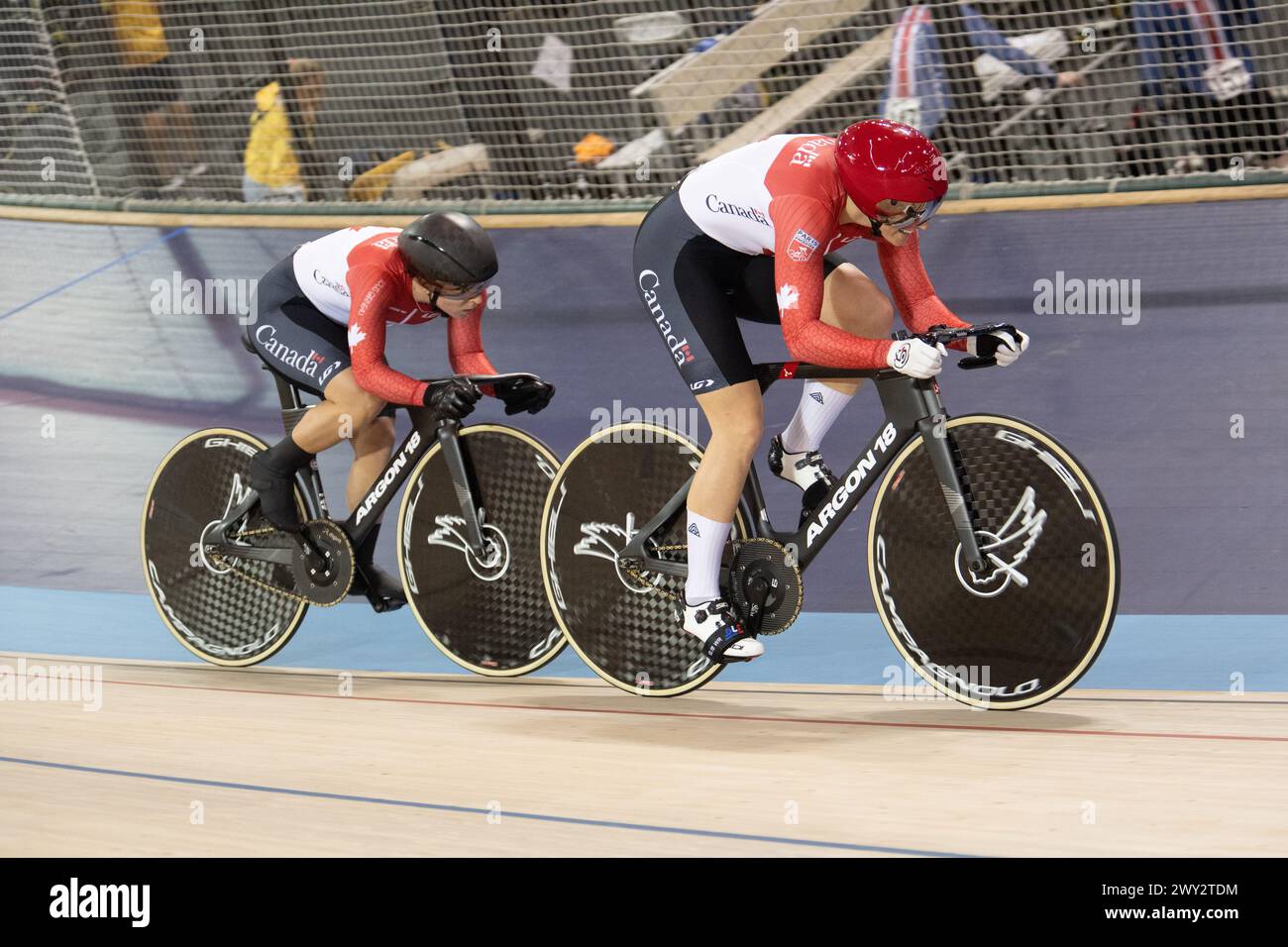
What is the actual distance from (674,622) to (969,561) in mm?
860

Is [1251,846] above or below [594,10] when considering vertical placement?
below

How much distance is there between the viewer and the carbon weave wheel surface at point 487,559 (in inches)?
173

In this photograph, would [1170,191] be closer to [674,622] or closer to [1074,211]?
[1074,211]

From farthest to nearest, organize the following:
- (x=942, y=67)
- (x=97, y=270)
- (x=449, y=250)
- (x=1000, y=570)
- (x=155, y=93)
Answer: (x=155, y=93) → (x=97, y=270) → (x=942, y=67) → (x=449, y=250) → (x=1000, y=570)

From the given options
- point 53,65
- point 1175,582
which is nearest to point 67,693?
point 1175,582

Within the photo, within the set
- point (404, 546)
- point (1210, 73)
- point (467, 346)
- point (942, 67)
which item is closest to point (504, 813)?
point (404, 546)

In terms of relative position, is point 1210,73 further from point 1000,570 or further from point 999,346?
point 1000,570

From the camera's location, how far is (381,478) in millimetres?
4590

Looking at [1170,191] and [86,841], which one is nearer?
[86,841]

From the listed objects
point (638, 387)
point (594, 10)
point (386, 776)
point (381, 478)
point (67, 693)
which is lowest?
point (386, 776)

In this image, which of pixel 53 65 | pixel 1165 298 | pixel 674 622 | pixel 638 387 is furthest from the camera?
pixel 53 65

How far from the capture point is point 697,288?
3832mm

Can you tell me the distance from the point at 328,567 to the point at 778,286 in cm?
173

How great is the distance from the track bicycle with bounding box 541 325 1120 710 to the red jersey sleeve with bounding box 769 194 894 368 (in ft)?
0.40
